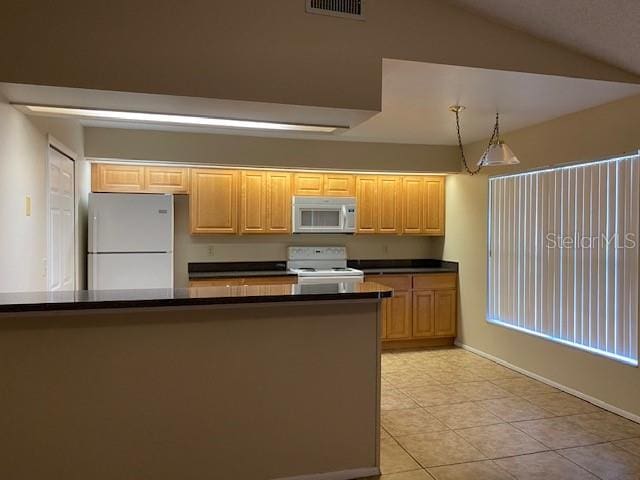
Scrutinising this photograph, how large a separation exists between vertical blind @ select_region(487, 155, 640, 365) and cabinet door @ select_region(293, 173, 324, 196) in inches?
72.7

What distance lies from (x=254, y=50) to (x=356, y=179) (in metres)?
3.29

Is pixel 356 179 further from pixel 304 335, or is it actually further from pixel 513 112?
pixel 304 335

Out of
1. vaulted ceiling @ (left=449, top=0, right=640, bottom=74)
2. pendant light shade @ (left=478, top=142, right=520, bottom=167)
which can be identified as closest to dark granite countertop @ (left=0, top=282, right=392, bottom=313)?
pendant light shade @ (left=478, top=142, right=520, bottom=167)

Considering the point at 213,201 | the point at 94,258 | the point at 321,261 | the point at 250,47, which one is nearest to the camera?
the point at 250,47

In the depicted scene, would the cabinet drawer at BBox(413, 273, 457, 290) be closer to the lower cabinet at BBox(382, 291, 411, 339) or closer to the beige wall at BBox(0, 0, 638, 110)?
the lower cabinet at BBox(382, 291, 411, 339)

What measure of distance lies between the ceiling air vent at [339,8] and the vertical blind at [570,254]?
7.35 ft

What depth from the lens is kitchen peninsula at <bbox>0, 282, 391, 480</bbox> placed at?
2307 millimetres

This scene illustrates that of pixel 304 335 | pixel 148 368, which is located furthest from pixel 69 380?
pixel 304 335

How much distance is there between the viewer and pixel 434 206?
20.2 ft

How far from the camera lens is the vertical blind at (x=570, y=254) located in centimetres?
364

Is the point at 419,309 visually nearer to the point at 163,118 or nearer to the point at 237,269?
the point at 237,269

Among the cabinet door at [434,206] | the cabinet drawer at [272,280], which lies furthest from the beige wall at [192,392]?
the cabinet door at [434,206]

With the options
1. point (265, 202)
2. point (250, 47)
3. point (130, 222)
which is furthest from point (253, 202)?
point (250, 47)

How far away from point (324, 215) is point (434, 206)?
1.43m
